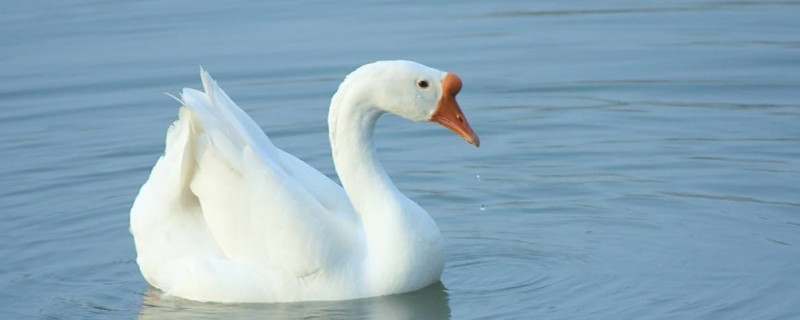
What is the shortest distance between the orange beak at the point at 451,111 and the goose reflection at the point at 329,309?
946mm

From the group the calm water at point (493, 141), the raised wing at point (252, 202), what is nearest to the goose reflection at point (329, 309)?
the calm water at point (493, 141)

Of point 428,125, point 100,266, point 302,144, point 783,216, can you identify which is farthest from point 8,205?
point 783,216

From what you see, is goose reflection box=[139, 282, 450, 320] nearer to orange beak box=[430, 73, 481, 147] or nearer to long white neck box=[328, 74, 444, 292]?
long white neck box=[328, 74, 444, 292]

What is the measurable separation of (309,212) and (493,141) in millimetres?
3802

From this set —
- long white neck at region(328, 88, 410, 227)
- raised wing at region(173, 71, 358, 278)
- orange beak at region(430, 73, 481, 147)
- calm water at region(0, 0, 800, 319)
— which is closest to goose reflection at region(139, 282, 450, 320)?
calm water at region(0, 0, 800, 319)

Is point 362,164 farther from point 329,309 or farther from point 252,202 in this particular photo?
point 329,309

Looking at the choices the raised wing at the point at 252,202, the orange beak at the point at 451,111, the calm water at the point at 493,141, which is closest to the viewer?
the raised wing at the point at 252,202

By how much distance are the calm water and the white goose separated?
15cm

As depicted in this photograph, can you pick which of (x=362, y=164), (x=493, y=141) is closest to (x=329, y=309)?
(x=362, y=164)

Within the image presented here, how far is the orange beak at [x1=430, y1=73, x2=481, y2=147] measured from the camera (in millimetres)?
9156

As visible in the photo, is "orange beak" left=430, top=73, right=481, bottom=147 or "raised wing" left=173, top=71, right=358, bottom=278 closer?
"raised wing" left=173, top=71, right=358, bottom=278

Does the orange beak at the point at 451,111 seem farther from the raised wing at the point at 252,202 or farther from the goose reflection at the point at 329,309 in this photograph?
the goose reflection at the point at 329,309

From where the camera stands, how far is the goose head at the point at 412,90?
9.09 m

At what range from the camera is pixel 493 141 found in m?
12.7
